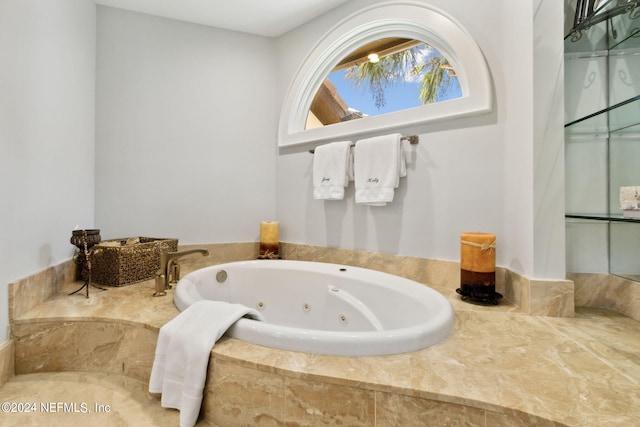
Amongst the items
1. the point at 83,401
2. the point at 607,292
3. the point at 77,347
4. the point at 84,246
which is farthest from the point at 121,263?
the point at 607,292

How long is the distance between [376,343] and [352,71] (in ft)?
6.47

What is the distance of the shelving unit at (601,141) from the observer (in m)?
1.23

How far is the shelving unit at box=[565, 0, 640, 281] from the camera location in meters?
1.23

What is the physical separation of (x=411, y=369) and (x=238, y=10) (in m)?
2.46

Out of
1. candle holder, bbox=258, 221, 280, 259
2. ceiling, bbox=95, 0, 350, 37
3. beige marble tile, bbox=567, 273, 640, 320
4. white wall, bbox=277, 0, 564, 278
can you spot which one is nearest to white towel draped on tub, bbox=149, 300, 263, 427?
white wall, bbox=277, 0, 564, 278

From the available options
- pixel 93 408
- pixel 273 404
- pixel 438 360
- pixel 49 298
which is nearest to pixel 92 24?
pixel 49 298

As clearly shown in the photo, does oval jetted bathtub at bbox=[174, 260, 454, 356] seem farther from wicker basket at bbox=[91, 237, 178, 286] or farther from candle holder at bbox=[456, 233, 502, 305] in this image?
wicker basket at bbox=[91, 237, 178, 286]

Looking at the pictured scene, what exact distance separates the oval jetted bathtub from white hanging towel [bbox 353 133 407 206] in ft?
1.52

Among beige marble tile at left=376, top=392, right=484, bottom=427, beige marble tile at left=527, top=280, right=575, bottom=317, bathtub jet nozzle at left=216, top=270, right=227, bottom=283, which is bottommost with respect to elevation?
beige marble tile at left=376, top=392, right=484, bottom=427

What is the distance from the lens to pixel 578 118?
1338mm

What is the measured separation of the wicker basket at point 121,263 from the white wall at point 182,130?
441mm

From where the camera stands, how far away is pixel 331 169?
80.6 inches

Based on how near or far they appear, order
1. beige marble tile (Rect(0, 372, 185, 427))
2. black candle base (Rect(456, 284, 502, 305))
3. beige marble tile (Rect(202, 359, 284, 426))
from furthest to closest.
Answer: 1. black candle base (Rect(456, 284, 502, 305))
2. beige marble tile (Rect(0, 372, 185, 427))
3. beige marble tile (Rect(202, 359, 284, 426))

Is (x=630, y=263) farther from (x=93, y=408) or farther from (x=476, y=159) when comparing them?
(x=93, y=408)
